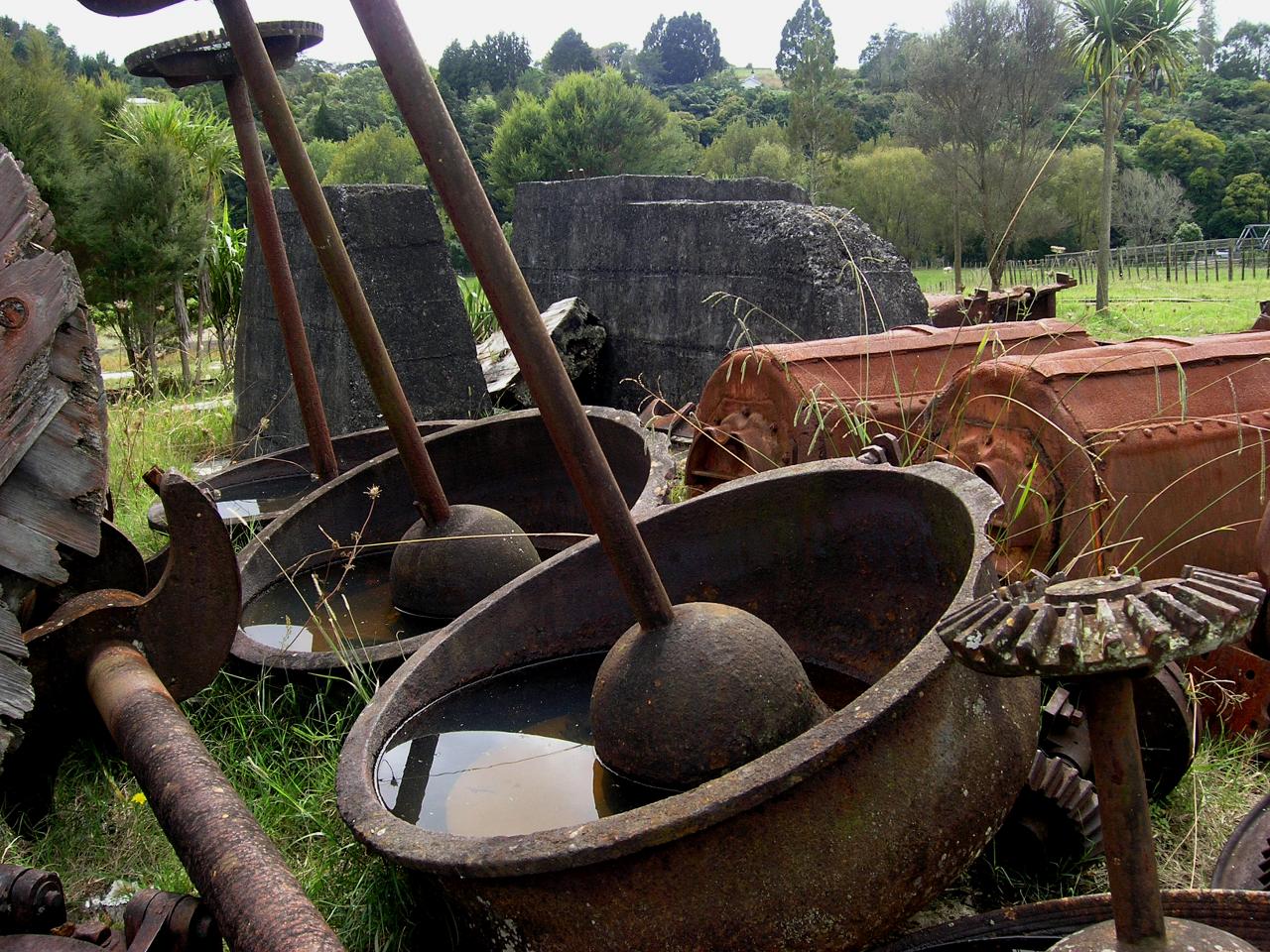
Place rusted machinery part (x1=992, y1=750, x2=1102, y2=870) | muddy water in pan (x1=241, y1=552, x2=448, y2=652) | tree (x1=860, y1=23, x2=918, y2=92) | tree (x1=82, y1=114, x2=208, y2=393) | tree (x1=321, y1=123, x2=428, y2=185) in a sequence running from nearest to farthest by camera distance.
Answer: rusted machinery part (x1=992, y1=750, x2=1102, y2=870) < muddy water in pan (x1=241, y1=552, x2=448, y2=652) < tree (x1=82, y1=114, x2=208, y2=393) < tree (x1=321, y1=123, x2=428, y2=185) < tree (x1=860, y1=23, x2=918, y2=92)

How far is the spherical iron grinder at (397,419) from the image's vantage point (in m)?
3.23

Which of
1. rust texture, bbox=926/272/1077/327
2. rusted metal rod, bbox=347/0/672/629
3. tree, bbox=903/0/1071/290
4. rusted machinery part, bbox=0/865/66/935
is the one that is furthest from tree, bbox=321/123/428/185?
rusted machinery part, bbox=0/865/66/935

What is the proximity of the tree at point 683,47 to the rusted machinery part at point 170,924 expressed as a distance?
115468 millimetres

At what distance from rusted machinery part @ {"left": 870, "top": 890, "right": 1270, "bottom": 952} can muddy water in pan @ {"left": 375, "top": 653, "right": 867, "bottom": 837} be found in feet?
1.86

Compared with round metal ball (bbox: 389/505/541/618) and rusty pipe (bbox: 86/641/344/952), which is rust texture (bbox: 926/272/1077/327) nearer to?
round metal ball (bbox: 389/505/541/618)

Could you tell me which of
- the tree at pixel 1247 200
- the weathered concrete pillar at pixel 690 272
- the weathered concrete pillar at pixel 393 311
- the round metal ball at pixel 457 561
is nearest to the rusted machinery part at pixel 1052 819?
the round metal ball at pixel 457 561

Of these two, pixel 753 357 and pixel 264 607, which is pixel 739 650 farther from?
pixel 264 607

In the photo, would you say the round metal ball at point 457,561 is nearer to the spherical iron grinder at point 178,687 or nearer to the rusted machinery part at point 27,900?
the spherical iron grinder at point 178,687

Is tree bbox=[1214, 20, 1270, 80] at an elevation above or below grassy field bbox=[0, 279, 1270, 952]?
above

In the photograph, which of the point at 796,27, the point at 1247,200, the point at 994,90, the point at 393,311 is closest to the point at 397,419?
the point at 393,311

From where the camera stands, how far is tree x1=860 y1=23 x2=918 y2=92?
7159 cm

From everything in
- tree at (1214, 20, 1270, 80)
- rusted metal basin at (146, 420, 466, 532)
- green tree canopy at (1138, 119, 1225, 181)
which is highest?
tree at (1214, 20, 1270, 80)

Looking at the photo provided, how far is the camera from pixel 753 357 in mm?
3889

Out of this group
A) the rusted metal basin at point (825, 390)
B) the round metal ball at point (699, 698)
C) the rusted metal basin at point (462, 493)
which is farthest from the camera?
the rusted metal basin at point (462, 493)
